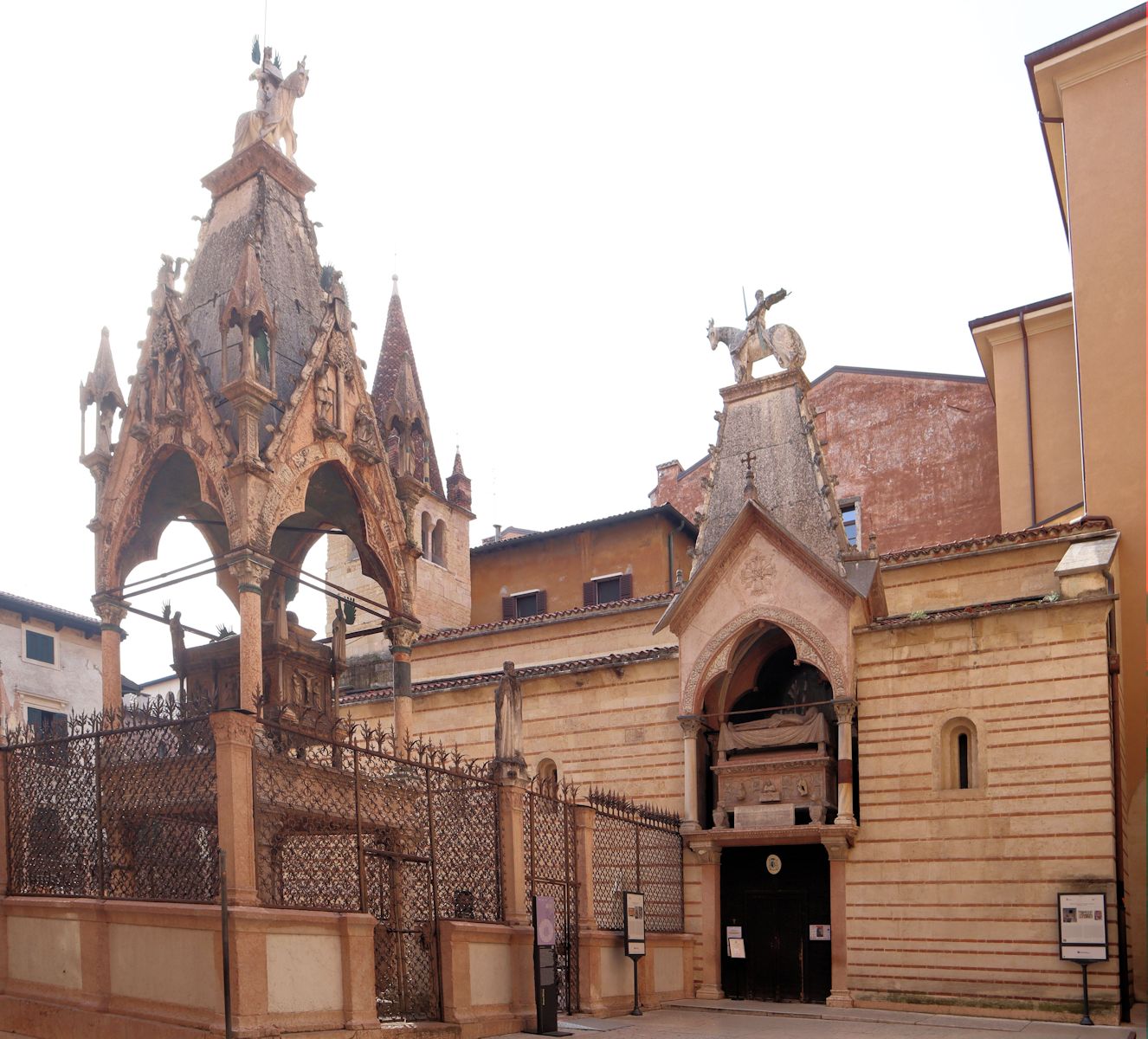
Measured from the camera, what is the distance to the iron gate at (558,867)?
1648 centimetres

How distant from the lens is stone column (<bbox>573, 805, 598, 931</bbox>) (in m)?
17.5

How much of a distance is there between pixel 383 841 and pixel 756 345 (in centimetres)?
1289

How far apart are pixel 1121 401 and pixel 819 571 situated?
697cm

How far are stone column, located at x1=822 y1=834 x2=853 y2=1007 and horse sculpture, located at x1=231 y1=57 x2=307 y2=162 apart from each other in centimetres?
1282

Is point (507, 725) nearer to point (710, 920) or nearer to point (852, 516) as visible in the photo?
point (710, 920)

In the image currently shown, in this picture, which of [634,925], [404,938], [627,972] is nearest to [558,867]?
[634,925]

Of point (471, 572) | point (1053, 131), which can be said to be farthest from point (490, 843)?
point (471, 572)

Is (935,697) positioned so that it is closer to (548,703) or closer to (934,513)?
(548,703)

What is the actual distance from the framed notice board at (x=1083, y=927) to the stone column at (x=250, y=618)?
11506 millimetres

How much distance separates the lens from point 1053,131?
89.1 feet

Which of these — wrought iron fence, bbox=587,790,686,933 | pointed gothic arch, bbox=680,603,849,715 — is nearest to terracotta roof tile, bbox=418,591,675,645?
pointed gothic arch, bbox=680,603,849,715

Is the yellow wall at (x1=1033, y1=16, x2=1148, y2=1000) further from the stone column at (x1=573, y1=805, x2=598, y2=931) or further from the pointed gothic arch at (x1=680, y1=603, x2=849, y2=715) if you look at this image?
the stone column at (x1=573, y1=805, x2=598, y2=931)

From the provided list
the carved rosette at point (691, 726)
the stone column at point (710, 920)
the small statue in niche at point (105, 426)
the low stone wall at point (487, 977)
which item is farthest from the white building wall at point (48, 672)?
the low stone wall at point (487, 977)

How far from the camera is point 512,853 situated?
51.3ft
